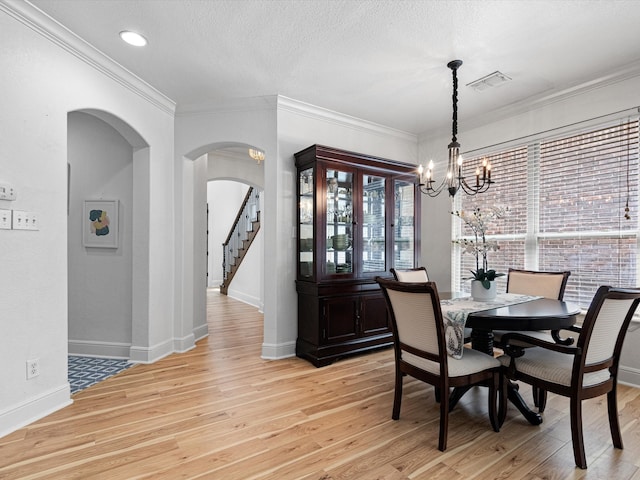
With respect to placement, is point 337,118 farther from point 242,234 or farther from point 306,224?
point 242,234

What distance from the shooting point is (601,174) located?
11.1 ft

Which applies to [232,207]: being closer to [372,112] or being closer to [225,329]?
[225,329]

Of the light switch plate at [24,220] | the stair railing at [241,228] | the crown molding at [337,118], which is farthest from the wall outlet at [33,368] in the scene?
the stair railing at [241,228]

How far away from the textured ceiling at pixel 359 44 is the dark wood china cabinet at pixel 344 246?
0.80m

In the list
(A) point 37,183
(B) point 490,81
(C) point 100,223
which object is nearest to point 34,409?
Answer: (A) point 37,183

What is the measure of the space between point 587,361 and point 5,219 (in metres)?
3.58

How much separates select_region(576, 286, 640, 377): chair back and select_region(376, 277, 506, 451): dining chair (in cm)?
51

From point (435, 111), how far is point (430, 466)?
364 centimetres

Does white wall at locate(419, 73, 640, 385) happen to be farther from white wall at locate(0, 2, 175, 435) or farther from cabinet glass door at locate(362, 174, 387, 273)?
white wall at locate(0, 2, 175, 435)

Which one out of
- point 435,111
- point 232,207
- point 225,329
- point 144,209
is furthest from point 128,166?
point 232,207

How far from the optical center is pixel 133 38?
8.83ft

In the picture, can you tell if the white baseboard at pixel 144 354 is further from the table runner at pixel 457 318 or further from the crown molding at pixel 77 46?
the table runner at pixel 457 318

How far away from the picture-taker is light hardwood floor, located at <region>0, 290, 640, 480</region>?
74.9 inches

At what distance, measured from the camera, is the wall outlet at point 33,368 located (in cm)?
239
